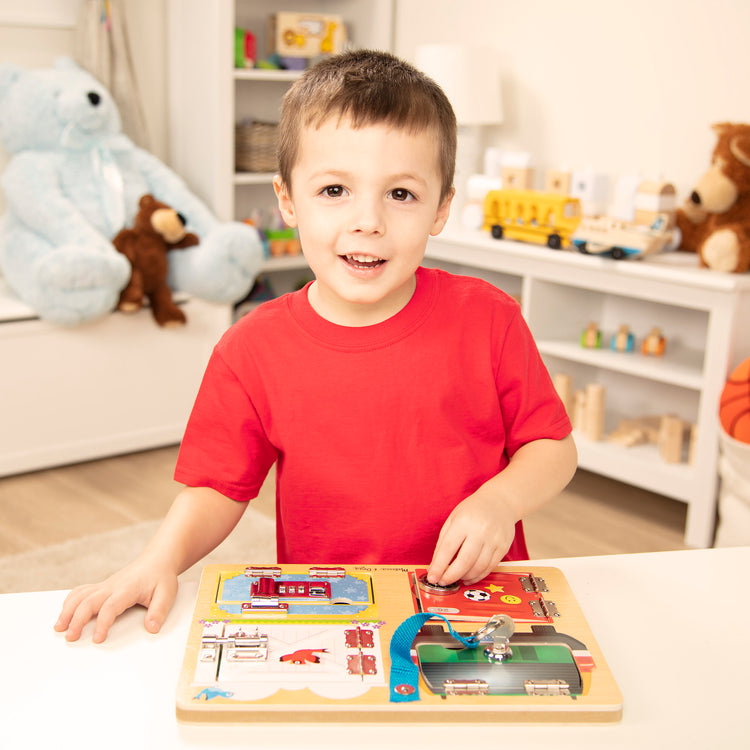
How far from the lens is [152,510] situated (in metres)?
2.40

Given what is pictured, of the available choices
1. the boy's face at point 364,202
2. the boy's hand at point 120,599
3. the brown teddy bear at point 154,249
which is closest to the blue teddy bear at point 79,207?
the brown teddy bear at point 154,249

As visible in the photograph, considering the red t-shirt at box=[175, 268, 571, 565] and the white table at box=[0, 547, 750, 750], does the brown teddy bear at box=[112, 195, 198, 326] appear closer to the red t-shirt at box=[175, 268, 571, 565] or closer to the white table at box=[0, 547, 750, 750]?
the red t-shirt at box=[175, 268, 571, 565]

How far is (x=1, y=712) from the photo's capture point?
610 millimetres

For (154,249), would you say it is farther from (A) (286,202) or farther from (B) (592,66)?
(A) (286,202)

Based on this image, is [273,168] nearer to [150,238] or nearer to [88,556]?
[150,238]

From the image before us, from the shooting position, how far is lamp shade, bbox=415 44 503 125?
2836 millimetres

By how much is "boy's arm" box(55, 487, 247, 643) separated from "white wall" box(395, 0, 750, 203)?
6.86 feet

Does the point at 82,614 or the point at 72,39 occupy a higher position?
the point at 72,39

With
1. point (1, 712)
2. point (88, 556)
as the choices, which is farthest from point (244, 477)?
point (88, 556)

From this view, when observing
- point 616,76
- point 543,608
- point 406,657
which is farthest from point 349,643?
point 616,76

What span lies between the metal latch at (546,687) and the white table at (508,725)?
0.07 feet

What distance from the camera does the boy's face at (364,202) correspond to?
0.83m

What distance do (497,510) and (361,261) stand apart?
258mm

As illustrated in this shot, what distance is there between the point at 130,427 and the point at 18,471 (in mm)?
343
